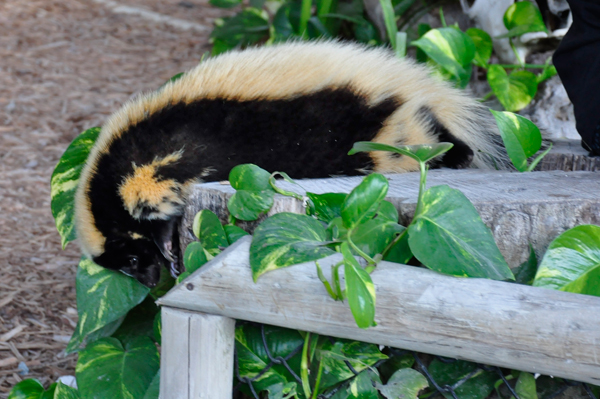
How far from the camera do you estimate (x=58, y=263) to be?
296 cm

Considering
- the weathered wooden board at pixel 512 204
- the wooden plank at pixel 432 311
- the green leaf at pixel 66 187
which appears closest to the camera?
the wooden plank at pixel 432 311

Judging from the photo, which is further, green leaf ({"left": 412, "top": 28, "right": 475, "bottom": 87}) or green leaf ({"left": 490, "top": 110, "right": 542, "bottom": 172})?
green leaf ({"left": 412, "top": 28, "right": 475, "bottom": 87})

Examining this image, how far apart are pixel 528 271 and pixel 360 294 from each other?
46cm

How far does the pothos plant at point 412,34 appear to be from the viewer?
2.45 m

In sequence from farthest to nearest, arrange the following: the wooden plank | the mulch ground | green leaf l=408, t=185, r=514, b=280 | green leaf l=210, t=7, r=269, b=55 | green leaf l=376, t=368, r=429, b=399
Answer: green leaf l=210, t=7, r=269, b=55, the mulch ground, green leaf l=376, t=368, r=429, b=399, green leaf l=408, t=185, r=514, b=280, the wooden plank

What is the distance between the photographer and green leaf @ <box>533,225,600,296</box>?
1.12 metres

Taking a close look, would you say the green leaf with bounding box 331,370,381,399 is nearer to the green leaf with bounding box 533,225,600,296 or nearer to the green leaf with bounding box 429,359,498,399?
the green leaf with bounding box 429,359,498,399

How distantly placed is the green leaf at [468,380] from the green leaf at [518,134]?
2.05ft

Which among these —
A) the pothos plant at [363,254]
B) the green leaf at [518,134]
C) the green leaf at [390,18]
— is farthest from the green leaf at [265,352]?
the green leaf at [390,18]

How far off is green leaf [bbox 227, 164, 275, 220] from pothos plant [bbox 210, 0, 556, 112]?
3.56 feet

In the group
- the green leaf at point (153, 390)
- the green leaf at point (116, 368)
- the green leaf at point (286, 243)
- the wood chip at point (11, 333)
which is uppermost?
the green leaf at point (286, 243)

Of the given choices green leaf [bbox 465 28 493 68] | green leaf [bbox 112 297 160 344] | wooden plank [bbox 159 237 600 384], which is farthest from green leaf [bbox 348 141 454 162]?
green leaf [bbox 465 28 493 68]

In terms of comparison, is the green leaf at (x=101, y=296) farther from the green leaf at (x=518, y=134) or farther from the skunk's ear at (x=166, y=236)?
the green leaf at (x=518, y=134)

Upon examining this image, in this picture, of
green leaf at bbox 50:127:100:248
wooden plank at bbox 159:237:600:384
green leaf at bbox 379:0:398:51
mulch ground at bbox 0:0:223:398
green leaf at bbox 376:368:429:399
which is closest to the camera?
wooden plank at bbox 159:237:600:384
